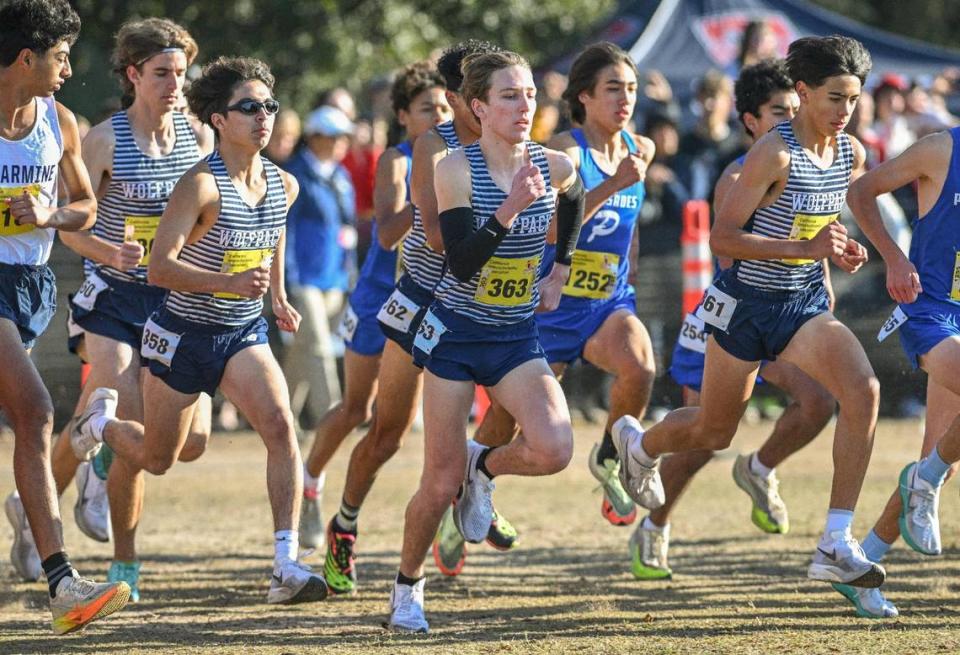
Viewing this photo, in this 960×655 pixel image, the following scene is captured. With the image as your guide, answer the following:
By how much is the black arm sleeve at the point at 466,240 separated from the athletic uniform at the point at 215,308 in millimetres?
831

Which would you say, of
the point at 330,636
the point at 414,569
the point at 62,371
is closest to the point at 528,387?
the point at 414,569

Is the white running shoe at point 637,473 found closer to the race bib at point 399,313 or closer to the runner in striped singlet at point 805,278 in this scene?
the runner in striped singlet at point 805,278

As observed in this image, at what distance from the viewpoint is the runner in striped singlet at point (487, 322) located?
613 centimetres

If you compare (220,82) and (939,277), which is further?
(939,277)

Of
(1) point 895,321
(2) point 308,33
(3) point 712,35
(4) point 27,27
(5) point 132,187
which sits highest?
(3) point 712,35

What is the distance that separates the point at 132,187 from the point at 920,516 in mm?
3736

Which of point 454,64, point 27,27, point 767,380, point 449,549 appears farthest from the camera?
point 767,380

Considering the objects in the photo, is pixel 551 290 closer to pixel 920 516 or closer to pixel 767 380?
pixel 767 380

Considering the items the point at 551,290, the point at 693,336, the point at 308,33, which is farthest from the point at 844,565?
the point at 308,33

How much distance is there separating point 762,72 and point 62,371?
6.85 m

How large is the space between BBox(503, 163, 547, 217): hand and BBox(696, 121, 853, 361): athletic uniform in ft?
3.79

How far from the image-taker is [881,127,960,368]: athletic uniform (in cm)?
651

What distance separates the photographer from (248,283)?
6.16 metres

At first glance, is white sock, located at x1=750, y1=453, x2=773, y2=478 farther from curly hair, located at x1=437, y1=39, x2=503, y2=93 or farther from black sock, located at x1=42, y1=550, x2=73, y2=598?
black sock, located at x1=42, y1=550, x2=73, y2=598
